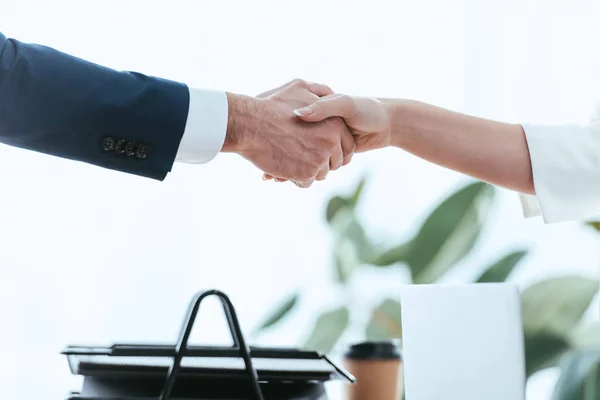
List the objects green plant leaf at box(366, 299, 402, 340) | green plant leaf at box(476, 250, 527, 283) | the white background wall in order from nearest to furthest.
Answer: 1. green plant leaf at box(476, 250, 527, 283)
2. green plant leaf at box(366, 299, 402, 340)
3. the white background wall

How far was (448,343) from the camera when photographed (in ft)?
3.23

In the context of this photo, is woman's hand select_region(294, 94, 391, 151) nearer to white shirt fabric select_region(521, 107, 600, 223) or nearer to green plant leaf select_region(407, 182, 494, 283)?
white shirt fabric select_region(521, 107, 600, 223)

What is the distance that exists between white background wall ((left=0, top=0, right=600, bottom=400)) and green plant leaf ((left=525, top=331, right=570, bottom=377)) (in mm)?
410

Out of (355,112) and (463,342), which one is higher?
(355,112)

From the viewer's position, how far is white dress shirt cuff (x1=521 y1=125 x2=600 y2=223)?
1.26m

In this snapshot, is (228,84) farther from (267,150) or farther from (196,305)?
(196,305)

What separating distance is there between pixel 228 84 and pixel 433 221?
2.76 ft

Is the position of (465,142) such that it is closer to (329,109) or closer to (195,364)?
(329,109)

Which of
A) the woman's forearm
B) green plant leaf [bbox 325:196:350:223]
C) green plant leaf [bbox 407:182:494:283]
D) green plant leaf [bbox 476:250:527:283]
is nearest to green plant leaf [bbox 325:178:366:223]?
green plant leaf [bbox 325:196:350:223]

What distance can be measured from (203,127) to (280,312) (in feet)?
3.03

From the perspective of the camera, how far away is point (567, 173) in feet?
4.14

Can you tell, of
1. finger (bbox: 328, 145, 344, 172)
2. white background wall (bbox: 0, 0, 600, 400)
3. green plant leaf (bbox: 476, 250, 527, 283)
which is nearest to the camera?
finger (bbox: 328, 145, 344, 172)

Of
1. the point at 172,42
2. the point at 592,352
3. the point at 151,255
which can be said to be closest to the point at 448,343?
the point at 592,352

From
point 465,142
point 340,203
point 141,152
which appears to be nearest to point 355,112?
point 465,142
